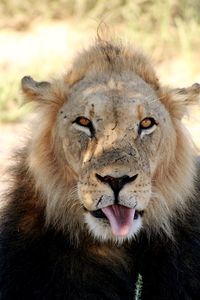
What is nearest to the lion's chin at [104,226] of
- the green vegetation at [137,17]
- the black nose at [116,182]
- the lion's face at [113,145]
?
the lion's face at [113,145]

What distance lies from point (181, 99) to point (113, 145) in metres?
0.64

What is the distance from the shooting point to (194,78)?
32.4 ft

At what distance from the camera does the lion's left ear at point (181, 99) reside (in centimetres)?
493

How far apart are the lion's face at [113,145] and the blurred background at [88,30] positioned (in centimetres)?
517

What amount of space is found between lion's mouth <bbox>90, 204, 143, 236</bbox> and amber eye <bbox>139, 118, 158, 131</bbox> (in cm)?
45

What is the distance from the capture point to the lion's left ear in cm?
493

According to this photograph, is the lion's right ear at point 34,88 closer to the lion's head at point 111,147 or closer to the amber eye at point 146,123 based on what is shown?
the lion's head at point 111,147

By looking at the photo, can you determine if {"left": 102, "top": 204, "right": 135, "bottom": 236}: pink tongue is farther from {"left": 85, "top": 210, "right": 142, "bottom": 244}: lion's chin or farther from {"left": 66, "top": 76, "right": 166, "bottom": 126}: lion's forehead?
{"left": 66, "top": 76, "right": 166, "bottom": 126}: lion's forehead

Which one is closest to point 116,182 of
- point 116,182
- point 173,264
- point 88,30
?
point 116,182

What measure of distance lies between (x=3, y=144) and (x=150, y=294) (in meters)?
3.59

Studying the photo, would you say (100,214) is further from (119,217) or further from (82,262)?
(82,262)

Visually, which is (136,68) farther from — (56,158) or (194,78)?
(194,78)

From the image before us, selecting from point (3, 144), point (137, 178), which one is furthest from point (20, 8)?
point (137, 178)

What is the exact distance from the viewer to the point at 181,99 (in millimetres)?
4949
